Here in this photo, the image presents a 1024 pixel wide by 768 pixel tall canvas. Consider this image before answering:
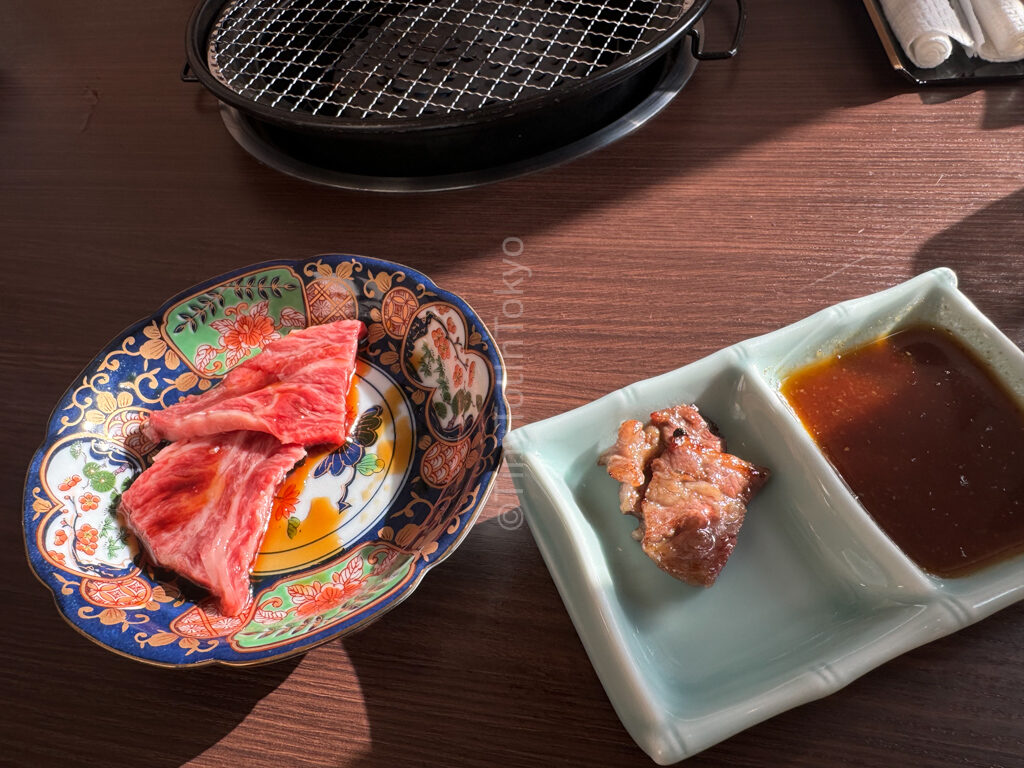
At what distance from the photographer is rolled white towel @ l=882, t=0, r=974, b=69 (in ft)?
5.42

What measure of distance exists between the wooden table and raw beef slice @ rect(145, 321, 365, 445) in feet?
1.00

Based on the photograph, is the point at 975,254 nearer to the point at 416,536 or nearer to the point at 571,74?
the point at 571,74

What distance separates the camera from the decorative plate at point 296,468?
1005 mm

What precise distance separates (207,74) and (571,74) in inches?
33.3

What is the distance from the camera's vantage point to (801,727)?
93 cm

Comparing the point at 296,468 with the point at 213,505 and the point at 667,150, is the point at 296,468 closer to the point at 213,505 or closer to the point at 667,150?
the point at 213,505

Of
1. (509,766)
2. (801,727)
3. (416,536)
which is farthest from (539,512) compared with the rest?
(801,727)

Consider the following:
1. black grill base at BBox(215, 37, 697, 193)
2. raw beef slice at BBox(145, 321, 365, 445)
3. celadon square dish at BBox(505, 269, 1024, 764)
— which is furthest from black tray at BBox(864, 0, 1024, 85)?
raw beef slice at BBox(145, 321, 365, 445)

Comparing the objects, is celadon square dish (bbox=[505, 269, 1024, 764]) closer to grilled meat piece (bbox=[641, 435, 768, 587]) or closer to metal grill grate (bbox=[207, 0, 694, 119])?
grilled meat piece (bbox=[641, 435, 768, 587])

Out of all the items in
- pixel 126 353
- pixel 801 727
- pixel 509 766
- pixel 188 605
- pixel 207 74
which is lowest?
pixel 801 727

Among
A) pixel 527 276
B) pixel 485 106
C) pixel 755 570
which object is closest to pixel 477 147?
pixel 485 106

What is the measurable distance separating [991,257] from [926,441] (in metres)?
0.53

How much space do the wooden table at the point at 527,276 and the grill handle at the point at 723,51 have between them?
0.22 ft

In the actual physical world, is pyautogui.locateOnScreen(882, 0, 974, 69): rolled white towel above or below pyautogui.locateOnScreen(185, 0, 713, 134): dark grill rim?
below
